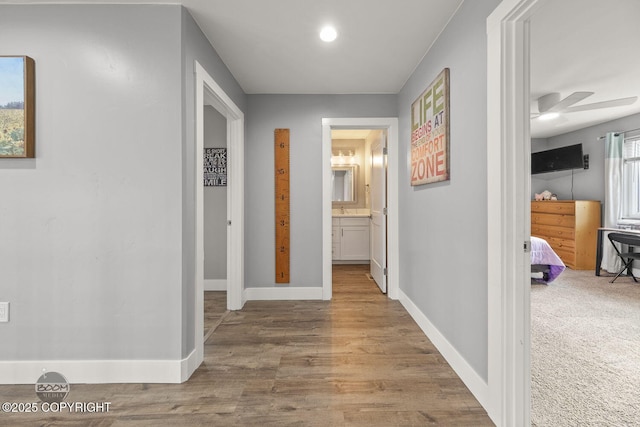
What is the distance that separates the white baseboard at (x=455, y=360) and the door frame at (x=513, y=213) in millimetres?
190

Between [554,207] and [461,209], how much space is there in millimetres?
4785

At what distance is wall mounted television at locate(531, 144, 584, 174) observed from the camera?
5.54 m

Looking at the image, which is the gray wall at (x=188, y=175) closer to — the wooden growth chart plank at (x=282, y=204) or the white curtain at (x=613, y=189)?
the wooden growth chart plank at (x=282, y=204)

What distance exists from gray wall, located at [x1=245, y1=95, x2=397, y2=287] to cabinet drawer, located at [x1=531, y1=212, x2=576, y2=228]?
3.85 meters

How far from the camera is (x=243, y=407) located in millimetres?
1729

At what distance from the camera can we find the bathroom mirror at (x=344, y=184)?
604 cm

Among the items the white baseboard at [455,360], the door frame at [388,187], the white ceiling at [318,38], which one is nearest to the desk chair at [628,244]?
the door frame at [388,187]

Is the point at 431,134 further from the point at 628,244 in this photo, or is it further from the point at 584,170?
the point at 584,170

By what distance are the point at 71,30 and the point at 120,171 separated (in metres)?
0.91

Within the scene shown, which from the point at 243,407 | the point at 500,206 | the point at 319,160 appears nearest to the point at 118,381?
the point at 243,407

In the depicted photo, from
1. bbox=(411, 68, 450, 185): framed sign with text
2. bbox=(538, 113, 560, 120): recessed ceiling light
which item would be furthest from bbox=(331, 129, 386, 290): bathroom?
bbox=(538, 113, 560, 120): recessed ceiling light

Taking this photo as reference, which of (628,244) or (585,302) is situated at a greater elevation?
(628,244)

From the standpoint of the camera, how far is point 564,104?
3648mm

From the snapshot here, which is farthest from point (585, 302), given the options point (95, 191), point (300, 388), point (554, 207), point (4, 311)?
point (4, 311)
